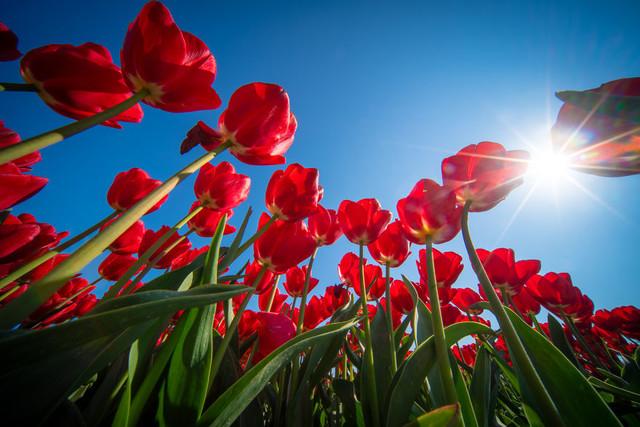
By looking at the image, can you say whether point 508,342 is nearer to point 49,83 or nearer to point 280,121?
point 280,121

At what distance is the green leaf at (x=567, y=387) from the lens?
1.18ft

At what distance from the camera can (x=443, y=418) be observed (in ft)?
1.07

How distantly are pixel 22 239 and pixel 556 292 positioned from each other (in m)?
1.86

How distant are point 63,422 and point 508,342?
549 mm

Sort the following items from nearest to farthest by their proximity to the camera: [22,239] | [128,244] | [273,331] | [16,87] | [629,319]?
[16,87] → [22,239] → [273,331] → [128,244] → [629,319]

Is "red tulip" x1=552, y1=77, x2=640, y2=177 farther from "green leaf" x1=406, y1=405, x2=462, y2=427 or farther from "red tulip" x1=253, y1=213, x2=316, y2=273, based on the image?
"red tulip" x1=253, y1=213, x2=316, y2=273

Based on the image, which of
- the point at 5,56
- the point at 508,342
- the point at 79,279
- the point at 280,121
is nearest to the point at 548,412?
the point at 508,342

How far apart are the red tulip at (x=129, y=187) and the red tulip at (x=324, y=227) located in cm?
53

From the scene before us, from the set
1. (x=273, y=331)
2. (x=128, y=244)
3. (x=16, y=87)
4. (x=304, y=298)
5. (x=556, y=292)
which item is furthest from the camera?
(x=556, y=292)

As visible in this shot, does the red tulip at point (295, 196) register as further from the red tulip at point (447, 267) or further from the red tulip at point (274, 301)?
the red tulip at point (447, 267)

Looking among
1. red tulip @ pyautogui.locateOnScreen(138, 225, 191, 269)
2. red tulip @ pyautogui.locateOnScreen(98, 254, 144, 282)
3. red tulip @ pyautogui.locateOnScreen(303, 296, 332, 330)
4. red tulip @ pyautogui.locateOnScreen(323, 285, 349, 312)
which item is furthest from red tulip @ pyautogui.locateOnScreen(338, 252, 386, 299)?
red tulip @ pyautogui.locateOnScreen(98, 254, 144, 282)

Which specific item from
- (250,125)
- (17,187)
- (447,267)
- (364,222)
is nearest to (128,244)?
(17,187)

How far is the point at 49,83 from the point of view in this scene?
17.0 inches

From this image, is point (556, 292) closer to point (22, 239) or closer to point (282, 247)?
point (282, 247)
